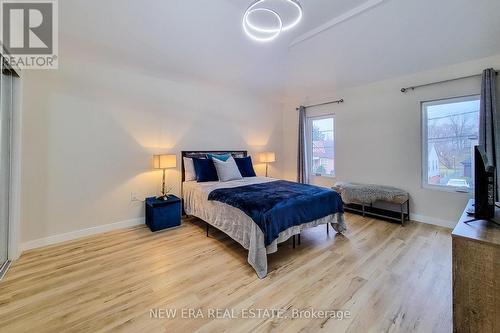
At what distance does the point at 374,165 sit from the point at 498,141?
1584 millimetres

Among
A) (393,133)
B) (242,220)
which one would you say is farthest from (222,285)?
(393,133)

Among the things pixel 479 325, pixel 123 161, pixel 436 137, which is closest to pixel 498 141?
pixel 436 137

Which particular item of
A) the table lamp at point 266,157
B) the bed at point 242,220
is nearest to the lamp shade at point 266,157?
the table lamp at point 266,157

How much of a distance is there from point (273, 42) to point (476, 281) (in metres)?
3.73

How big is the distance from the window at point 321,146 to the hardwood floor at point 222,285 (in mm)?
2304

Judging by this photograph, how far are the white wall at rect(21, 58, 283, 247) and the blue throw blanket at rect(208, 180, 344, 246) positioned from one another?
5.04 feet

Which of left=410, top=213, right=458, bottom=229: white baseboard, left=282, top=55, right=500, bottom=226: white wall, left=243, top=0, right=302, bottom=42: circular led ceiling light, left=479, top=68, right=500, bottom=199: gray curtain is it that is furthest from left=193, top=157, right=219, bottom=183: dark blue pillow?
left=479, top=68, right=500, bottom=199: gray curtain

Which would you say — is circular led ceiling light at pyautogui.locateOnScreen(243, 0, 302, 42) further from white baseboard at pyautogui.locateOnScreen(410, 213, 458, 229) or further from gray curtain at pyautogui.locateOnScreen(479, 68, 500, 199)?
white baseboard at pyautogui.locateOnScreen(410, 213, 458, 229)

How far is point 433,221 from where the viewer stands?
3389mm

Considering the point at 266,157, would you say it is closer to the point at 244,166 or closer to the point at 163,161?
the point at 244,166

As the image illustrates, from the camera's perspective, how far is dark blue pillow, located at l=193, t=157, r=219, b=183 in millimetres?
3621

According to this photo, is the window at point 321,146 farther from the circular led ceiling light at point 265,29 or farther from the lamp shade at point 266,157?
the circular led ceiling light at point 265,29

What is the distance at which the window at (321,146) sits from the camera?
4824 mm

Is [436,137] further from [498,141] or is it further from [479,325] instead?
[479,325]
